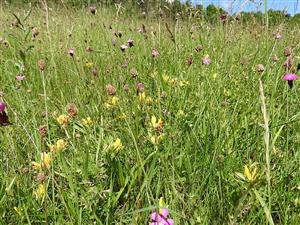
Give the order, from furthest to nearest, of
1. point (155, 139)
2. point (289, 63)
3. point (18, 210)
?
point (289, 63), point (155, 139), point (18, 210)

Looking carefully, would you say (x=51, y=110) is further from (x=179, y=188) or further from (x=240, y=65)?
(x=240, y=65)

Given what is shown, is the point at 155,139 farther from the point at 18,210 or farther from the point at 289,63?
the point at 289,63

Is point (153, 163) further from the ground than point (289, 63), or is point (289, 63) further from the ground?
point (289, 63)

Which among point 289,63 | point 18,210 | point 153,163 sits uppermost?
point 289,63

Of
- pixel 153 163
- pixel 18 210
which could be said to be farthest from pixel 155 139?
pixel 18 210

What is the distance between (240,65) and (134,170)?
1375 mm

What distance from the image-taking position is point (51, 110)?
177 centimetres

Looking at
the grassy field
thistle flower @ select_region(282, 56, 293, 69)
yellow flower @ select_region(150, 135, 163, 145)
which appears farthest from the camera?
thistle flower @ select_region(282, 56, 293, 69)

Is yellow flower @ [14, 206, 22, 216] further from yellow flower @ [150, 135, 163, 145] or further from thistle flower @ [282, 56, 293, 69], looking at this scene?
thistle flower @ [282, 56, 293, 69]

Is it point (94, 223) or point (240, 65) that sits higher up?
point (240, 65)

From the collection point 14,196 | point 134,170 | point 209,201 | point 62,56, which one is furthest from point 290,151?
point 62,56

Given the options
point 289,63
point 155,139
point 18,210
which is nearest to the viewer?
point 18,210

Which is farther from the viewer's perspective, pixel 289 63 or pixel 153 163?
pixel 289 63

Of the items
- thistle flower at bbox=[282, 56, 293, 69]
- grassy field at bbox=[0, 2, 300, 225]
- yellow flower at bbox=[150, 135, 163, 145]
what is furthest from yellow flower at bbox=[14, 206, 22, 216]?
thistle flower at bbox=[282, 56, 293, 69]
